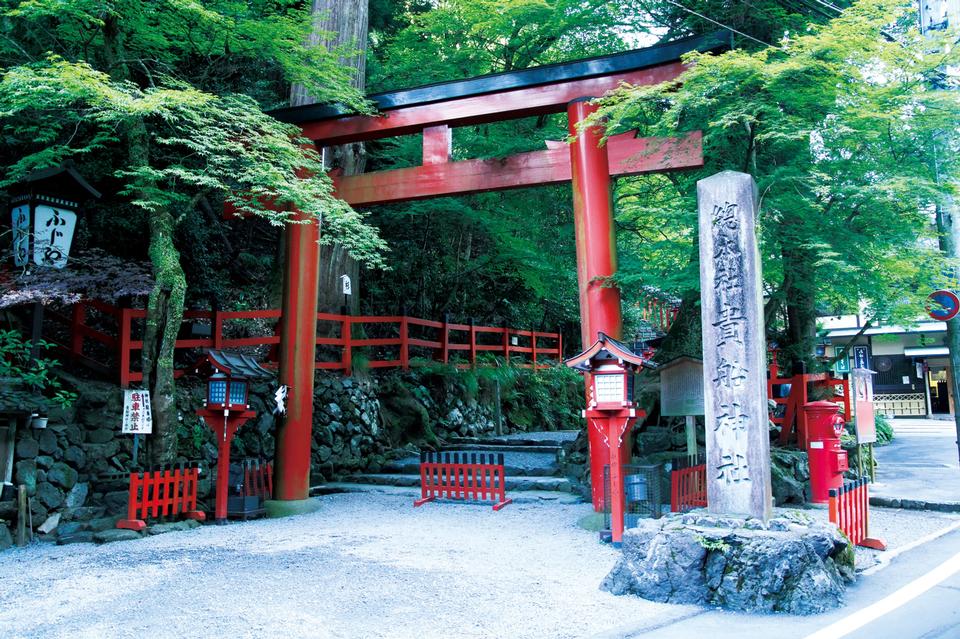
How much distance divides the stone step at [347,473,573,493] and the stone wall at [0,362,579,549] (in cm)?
57

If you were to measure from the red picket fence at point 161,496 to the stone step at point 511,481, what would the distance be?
3.94 m

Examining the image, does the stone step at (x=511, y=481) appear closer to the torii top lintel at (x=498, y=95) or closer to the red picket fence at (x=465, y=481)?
the red picket fence at (x=465, y=481)

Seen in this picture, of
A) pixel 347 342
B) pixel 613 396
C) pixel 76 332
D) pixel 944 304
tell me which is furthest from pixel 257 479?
pixel 944 304

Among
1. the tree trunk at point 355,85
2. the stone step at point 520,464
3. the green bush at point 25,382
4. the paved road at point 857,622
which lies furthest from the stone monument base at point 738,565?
the tree trunk at point 355,85

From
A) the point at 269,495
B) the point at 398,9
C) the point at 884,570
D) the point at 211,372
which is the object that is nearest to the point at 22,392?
the point at 211,372

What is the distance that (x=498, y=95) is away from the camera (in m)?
9.77

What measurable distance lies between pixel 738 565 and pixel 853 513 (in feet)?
8.45

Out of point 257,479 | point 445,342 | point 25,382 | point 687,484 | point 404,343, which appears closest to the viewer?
point 25,382

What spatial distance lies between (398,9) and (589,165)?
36.8 ft

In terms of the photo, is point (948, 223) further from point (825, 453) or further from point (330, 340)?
point (330, 340)

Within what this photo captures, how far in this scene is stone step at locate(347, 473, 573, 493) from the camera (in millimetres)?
11414

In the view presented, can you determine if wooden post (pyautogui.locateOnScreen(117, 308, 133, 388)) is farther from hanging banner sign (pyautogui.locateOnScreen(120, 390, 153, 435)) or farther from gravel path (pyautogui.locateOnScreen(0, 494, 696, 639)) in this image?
gravel path (pyautogui.locateOnScreen(0, 494, 696, 639))

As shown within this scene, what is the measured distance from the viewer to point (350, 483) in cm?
1288

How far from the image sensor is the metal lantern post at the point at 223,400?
30.2 feet
